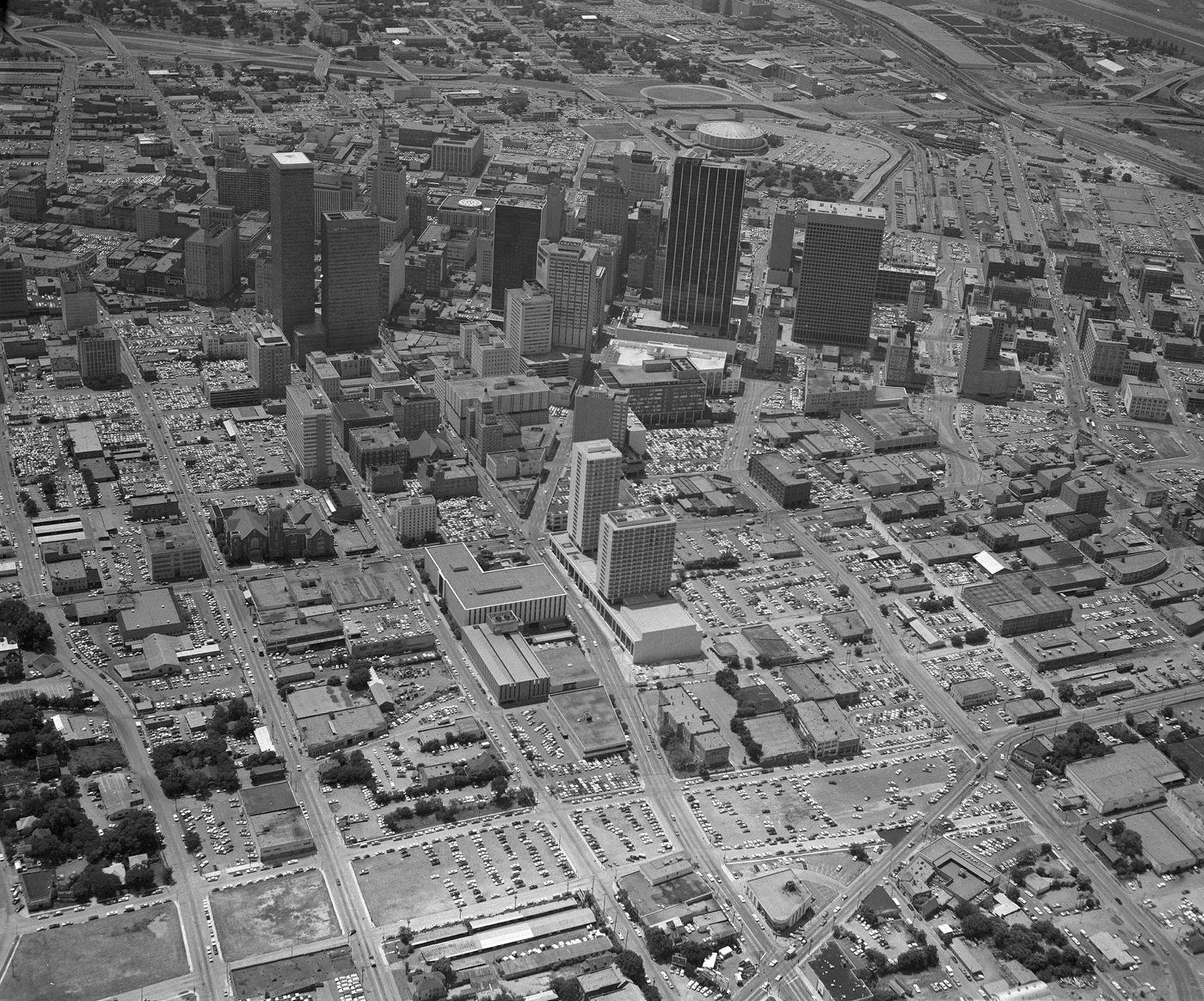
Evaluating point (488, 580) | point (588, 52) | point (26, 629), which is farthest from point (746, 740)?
point (588, 52)

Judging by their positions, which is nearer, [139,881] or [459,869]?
[139,881]

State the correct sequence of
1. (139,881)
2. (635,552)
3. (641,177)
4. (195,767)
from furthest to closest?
(641,177) < (635,552) < (195,767) < (139,881)

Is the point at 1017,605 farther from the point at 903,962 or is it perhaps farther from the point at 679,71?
the point at 679,71

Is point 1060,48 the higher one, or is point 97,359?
point 1060,48

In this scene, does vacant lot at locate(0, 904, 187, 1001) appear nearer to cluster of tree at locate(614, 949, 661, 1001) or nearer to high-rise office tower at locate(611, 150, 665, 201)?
cluster of tree at locate(614, 949, 661, 1001)

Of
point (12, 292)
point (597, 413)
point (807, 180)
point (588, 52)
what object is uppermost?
point (588, 52)

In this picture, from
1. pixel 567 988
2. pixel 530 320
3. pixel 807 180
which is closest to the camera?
pixel 567 988

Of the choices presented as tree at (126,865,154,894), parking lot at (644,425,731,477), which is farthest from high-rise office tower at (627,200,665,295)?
tree at (126,865,154,894)
